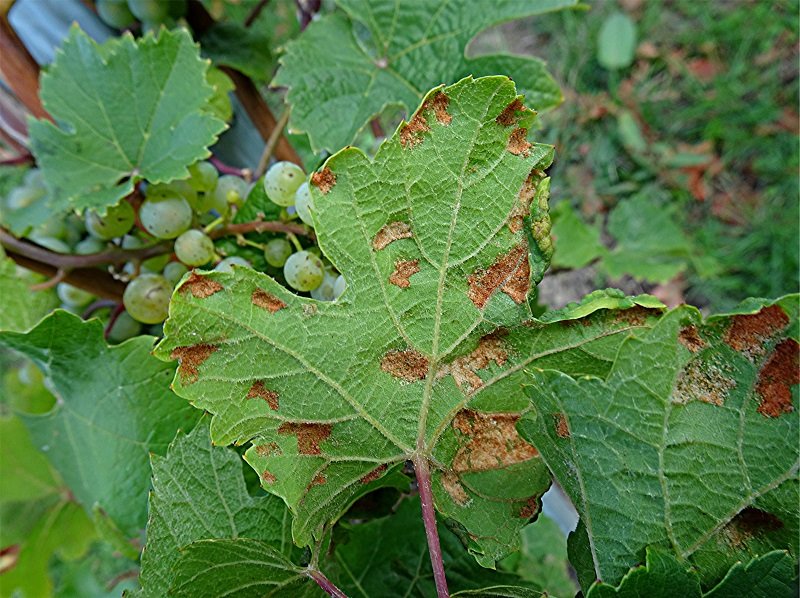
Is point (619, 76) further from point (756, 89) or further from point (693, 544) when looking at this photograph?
point (693, 544)

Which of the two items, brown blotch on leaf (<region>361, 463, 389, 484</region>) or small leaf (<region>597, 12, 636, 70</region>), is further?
small leaf (<region>597, 12, 636, 70</region>)

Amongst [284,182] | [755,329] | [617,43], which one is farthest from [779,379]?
[617,43]

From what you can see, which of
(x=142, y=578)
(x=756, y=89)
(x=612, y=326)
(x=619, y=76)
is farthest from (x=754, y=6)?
(x=142, y=578)

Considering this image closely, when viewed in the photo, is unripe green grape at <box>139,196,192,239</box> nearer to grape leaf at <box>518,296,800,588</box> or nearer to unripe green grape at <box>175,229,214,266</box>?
unripe green grape at <box>175,229,214,266</box>

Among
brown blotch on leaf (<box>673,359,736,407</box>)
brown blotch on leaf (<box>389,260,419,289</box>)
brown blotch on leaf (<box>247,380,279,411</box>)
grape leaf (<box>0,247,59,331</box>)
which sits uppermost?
brown blotch on leaf (<box>389,260,419,289</box>)

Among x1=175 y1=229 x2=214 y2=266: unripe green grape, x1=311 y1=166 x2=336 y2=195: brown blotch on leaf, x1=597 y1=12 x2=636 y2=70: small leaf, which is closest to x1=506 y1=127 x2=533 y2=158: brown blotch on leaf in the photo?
x1=311 y1=166 x2=336 y2=195: brown blotch on leaf

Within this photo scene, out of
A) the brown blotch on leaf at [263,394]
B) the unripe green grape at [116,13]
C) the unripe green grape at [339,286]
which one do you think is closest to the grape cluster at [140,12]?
the unripe green grape at [116,13]

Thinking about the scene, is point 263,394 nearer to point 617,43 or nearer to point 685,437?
point 685,437
